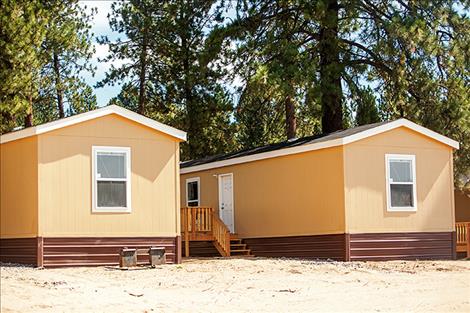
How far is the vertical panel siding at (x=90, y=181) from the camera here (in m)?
18.5

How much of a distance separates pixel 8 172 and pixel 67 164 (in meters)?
1.62

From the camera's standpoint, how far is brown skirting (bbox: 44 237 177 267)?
18469 mm

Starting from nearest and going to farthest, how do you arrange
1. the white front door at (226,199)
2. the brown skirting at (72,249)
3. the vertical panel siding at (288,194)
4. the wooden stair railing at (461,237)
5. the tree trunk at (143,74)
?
the brown skirting at (72,249) < the vertical panel siding at (288,194) < the white front door at (226,199) < the wooden stair railing at (461,237) < the tree trunk at (143,74)

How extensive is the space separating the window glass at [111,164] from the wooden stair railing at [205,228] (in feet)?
15.2

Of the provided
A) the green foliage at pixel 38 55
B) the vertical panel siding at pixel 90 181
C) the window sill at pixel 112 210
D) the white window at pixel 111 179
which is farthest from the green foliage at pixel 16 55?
the window sill at pixel 112 210

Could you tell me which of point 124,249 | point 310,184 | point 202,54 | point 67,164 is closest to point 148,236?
point 124,249

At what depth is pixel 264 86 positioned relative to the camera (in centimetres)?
2620

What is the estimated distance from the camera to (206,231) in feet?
79.5

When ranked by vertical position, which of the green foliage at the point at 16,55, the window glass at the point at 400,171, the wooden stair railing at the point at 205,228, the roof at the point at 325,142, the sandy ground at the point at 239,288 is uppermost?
the green foliage at the point at 16,55

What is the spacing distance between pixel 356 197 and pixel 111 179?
5991mm

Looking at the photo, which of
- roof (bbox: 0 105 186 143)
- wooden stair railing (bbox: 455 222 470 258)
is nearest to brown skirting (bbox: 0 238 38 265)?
roof (bbox: 0 105 186 143)

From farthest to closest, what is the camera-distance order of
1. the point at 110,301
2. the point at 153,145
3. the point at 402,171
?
1. the point at 402,171
2. the point at 153,145
3. the point at 110,301

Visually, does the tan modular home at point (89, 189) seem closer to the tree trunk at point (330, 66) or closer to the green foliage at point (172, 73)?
the tree trunk at point (330, 66)

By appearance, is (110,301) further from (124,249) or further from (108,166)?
(108,166)
